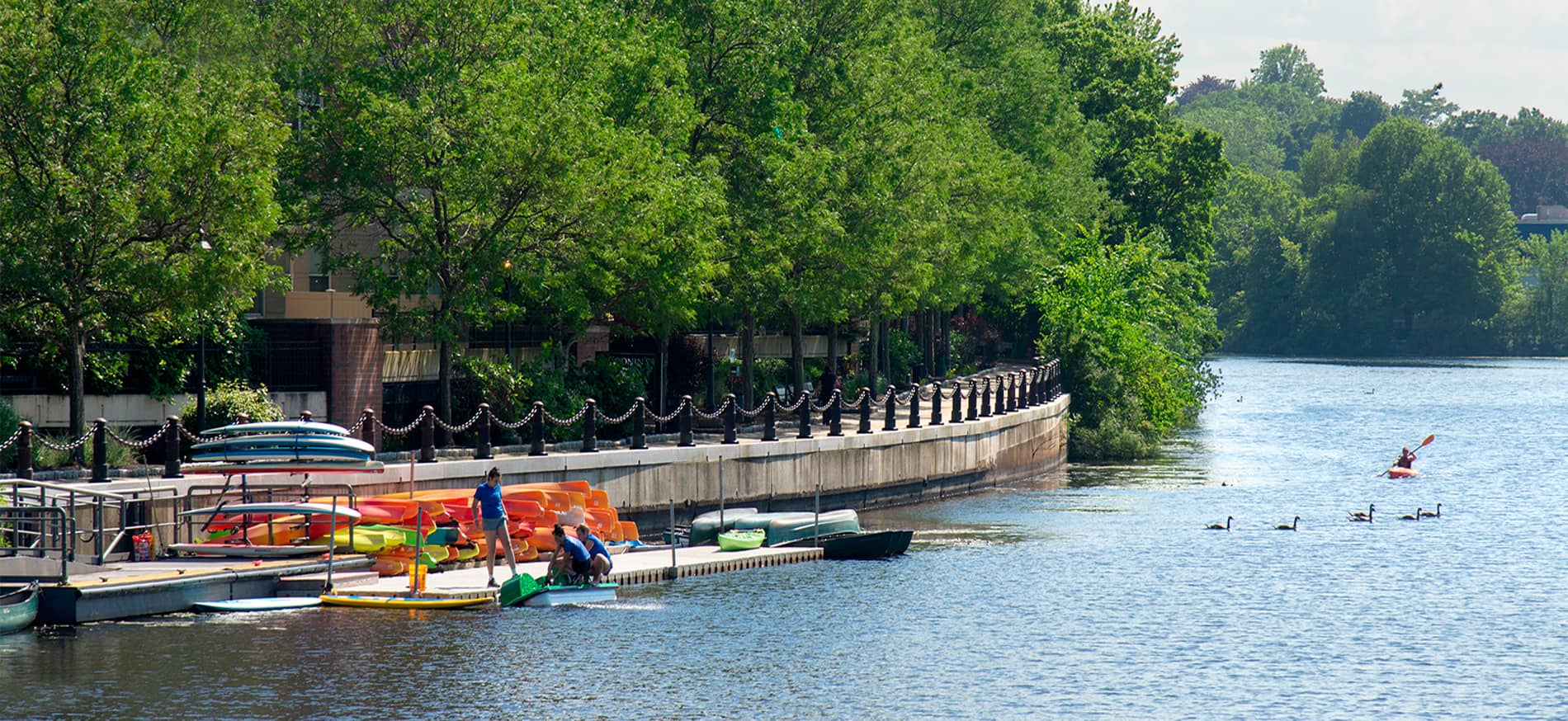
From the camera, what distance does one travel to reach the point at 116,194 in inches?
1188

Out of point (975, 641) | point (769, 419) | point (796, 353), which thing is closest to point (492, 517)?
point (975, 641)

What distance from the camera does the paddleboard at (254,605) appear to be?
2673cm

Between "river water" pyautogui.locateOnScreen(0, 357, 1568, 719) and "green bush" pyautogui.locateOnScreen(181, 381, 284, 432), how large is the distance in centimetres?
752

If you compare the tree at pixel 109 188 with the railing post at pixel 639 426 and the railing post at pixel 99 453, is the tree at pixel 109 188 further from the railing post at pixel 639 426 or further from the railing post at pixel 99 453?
the railing post at pixel 639 426

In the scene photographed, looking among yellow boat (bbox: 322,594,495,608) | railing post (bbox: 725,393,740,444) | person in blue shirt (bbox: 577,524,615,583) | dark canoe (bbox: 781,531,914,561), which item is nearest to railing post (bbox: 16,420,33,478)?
yellow boat (bbox: 322,594,495,608)

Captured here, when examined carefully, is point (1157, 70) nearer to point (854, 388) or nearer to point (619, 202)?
point (854, 388)

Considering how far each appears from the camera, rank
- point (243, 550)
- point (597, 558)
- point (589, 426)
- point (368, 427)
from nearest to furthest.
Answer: point (243, 550) < point (597, 558) < point (368, 427) < point (589, 426)

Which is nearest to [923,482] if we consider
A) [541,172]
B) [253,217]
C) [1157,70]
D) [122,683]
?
[541,172]

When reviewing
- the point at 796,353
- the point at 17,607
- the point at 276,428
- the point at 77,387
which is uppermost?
the point at 796,353

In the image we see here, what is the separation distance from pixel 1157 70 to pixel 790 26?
4598 cm

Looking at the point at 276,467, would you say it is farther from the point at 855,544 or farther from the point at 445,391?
the point at 855,544

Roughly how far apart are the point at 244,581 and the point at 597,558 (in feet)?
16.3

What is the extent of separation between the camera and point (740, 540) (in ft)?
112

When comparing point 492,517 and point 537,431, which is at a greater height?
point 537,431
